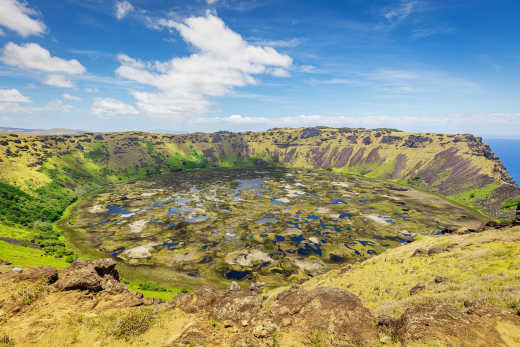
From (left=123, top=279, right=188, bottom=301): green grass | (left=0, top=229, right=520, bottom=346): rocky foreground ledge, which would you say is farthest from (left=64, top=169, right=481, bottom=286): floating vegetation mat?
(left=0, top=229, right=520, bottom=346): rocky foreground ledge

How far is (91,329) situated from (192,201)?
149967 mm

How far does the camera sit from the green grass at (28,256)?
66.2 m

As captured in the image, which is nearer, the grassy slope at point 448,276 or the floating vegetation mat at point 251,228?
the grassy slope at point 448,276

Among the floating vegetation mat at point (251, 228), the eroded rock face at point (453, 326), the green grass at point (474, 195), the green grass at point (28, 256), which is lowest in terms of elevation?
the green grass at point (474, 195)

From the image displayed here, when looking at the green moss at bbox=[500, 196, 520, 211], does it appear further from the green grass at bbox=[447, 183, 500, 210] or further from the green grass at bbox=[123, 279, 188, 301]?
the green grass at bbox=[123, 279, 188, 301]

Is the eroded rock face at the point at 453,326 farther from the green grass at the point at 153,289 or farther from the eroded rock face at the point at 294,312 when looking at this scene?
the green grass at the point at 153,289

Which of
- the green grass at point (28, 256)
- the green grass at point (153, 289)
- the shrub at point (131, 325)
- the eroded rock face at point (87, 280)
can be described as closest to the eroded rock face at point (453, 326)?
the shrub at point (131, 325)

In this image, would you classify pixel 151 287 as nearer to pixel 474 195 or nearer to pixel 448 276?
pixel 448 276

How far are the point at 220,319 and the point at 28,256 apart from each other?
90021 millimetres

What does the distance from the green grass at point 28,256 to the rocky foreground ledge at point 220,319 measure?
60.2 m

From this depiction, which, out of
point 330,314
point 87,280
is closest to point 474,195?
point 330,314

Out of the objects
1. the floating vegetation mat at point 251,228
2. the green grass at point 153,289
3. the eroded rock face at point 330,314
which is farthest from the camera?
the floating vegetation mat at point 251,228

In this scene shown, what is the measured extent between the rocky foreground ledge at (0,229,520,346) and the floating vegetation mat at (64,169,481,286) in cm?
5290

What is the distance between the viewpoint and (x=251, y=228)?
115938 millimetres
